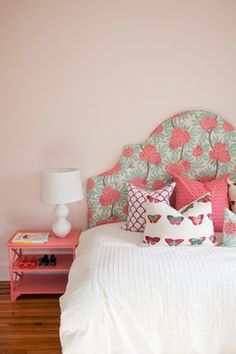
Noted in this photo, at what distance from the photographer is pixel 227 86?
9.30 ft

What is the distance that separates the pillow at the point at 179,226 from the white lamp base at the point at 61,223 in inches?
29.2

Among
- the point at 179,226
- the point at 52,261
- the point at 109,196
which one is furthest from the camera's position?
the point at 109,196

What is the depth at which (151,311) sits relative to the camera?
1736 millimetres

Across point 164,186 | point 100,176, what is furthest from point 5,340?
point 164,186

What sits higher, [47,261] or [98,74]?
[98,74]

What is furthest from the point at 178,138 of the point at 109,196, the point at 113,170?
the point at 109,196

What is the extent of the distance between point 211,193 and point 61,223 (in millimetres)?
1185

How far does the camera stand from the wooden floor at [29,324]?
2.11 meters

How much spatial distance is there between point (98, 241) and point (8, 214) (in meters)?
1.03

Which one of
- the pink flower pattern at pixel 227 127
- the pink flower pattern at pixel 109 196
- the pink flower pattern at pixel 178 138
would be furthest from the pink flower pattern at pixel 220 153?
the pink flower pattern at pixel 109 196

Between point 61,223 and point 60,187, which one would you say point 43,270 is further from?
point 60,187

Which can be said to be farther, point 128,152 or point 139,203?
point 128,152

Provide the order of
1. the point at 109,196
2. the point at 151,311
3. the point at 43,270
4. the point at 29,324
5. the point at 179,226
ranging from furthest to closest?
the point at 109,196, the point at 43,270, the point at 29,324, the point at 179,226, the point at 151,311

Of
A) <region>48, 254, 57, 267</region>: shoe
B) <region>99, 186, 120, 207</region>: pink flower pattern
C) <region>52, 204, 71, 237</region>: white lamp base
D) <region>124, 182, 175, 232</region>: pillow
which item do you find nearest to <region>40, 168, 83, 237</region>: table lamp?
<region>52, 204, 71, 237</region>: white lamp base
